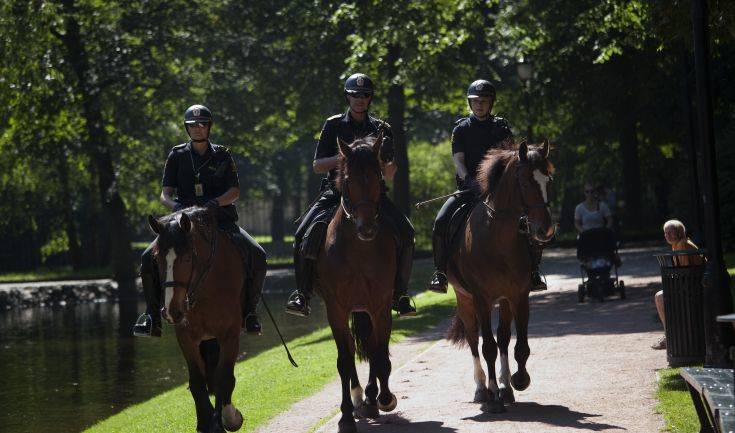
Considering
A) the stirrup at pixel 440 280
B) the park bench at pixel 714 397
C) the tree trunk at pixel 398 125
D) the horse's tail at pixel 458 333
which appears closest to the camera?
the park bench at pixel 714 397

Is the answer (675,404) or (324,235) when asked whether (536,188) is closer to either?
(324,235)

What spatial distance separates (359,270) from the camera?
36.4 feet

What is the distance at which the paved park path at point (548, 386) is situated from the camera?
10.7 meters

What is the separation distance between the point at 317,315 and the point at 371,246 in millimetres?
18117

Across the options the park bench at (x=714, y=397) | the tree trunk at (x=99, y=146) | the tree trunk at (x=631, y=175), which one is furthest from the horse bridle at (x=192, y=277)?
the tree trunk at (x=631, y=175)

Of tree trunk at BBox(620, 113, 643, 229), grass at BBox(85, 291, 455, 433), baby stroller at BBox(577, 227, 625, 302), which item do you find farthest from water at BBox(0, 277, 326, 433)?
tree trunk at BBox(620, 113, 643, 229)

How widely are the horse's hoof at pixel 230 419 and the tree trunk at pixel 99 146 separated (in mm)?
27619

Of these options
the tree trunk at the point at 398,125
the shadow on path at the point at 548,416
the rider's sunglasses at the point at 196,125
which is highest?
the tree trunk at the point at 398,125

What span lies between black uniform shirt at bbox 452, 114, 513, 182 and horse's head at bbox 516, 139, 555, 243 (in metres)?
1.14

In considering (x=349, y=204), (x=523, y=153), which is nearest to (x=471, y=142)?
(x=523, y=153)

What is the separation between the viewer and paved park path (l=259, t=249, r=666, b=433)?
10695 millimetres

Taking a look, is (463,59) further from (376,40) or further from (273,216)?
(273,216)

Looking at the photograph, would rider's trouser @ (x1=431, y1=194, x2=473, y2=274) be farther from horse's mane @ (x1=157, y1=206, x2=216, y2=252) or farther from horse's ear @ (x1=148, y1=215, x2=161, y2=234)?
horse's ear @ (x1=148, y1=215, x2=161, y2=234)

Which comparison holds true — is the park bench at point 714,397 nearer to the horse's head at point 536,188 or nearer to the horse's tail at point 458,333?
the horse's head at point 536,188
